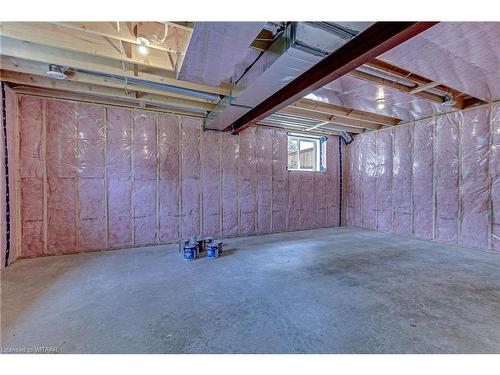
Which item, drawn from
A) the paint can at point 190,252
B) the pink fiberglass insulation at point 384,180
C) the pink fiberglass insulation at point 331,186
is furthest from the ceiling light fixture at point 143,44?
the pink fiberglass insulation at point 384,180

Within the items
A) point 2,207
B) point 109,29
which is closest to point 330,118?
point 109,29

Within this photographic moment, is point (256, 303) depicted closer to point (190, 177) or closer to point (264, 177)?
point (190, 177)

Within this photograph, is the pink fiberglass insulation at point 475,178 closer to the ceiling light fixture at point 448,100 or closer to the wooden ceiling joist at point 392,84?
the ceiling light fixture at point 448,100

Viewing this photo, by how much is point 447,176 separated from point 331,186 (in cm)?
248

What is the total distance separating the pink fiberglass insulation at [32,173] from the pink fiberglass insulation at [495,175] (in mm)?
7416

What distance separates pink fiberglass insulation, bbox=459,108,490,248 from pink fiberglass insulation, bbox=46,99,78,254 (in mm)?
6911

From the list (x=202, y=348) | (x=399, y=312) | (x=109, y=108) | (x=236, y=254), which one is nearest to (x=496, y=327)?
(x=399, y=312)

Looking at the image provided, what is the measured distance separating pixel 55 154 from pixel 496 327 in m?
5.67

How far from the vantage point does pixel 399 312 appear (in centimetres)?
191

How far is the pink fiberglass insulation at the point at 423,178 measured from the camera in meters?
4.47

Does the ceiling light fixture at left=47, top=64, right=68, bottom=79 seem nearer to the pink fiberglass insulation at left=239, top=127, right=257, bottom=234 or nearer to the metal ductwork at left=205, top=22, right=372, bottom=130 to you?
the metal ductwork at left=205, top=22, right=372, bottom=130

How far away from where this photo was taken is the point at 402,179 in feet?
16.3
